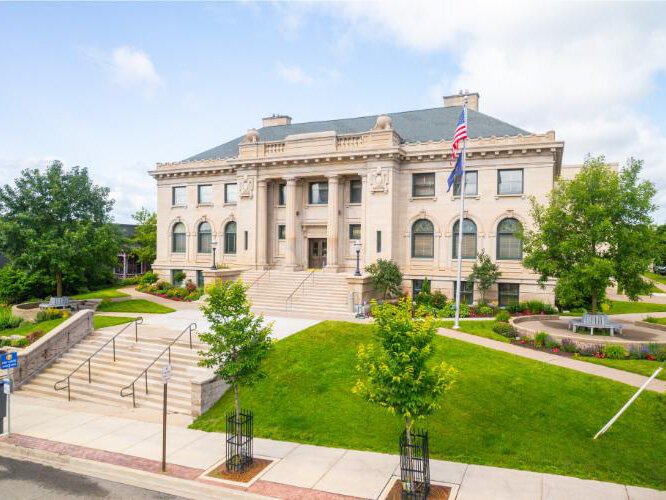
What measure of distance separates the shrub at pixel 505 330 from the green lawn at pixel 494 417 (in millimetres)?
3701

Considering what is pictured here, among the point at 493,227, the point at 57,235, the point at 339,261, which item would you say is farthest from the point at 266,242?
the point at 493,227

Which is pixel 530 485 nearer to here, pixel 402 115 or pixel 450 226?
pixel 450 226

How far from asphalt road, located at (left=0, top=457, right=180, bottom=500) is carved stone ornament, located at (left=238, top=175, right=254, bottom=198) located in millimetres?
27072

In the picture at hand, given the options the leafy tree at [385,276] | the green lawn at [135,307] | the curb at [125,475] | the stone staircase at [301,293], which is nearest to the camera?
the curb at [125,475]

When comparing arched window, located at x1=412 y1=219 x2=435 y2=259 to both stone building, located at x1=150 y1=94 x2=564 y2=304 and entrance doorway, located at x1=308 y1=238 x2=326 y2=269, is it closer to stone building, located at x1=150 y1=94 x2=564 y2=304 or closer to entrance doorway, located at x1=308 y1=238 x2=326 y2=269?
stone building, located at x1=150 y1=94 x2=564 y2=304

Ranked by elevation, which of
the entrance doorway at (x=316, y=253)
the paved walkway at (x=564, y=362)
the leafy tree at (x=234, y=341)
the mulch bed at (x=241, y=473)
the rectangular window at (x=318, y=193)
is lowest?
the mulch bed at (x=241, y=473)

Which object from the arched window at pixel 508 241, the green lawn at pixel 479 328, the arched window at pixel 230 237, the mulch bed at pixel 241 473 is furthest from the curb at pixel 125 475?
the arched window at pixel 230 237

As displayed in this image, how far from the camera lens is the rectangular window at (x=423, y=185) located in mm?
32812

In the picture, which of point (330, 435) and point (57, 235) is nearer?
point (330, 435)

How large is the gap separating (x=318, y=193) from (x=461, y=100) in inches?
573

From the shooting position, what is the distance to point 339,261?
1369 inches

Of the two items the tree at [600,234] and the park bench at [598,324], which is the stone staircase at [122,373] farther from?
the park bench at [598,324]

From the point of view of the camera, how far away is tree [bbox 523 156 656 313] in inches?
793

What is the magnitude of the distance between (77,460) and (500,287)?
2614 cm
